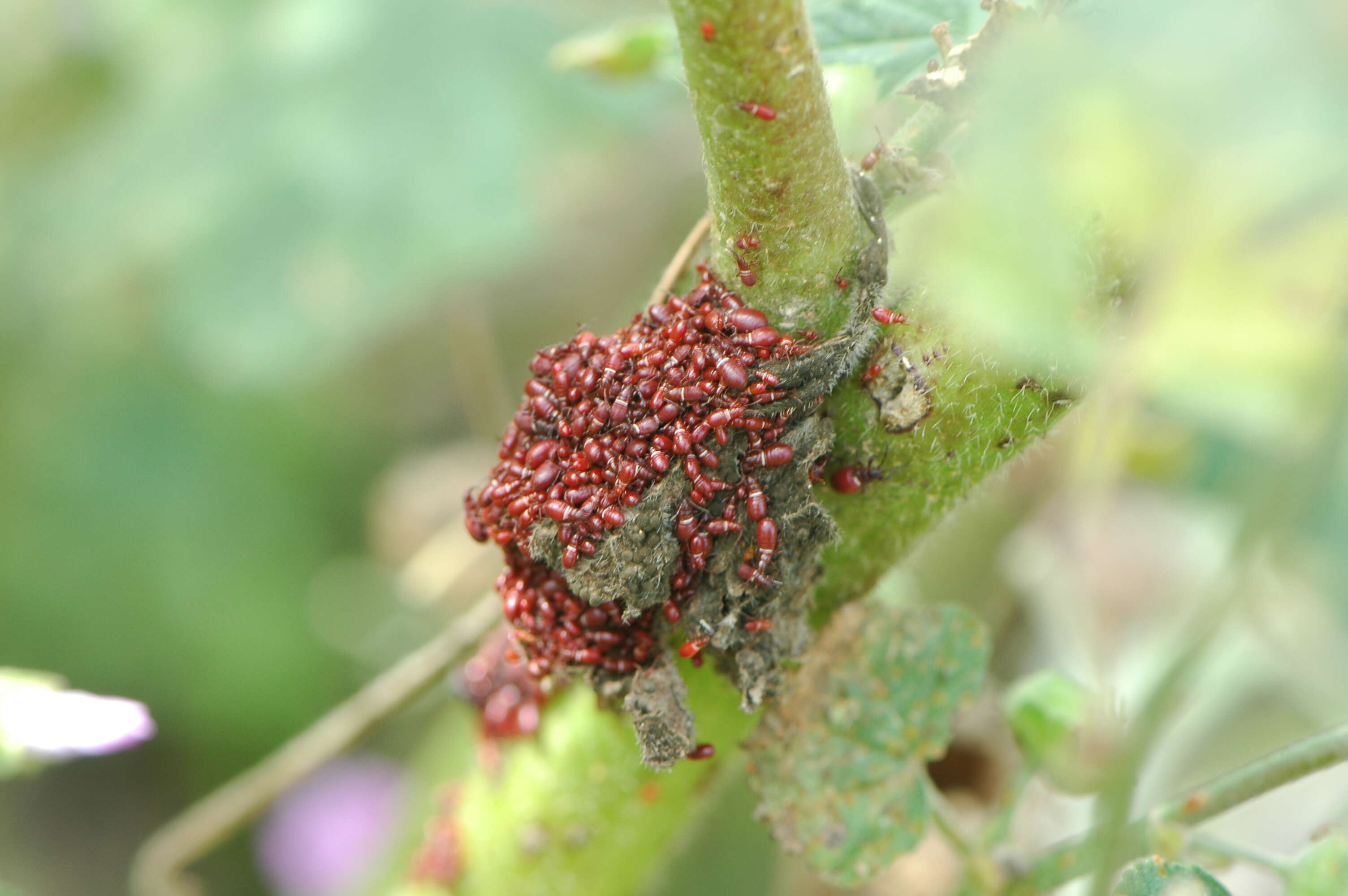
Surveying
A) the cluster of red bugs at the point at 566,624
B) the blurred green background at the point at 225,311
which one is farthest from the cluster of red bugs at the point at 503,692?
the blurred green background at the point at 225,311

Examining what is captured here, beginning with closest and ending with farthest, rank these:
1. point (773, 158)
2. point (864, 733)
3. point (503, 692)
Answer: point (773, 158) → point (864, 733) → point (503, 692)

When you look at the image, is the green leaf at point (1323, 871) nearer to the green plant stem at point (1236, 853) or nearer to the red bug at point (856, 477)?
the green plant stem at point (1236, 853)

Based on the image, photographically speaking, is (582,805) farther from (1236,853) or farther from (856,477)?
(1236,853)

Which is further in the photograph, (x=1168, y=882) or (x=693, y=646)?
(x=693, y=646)

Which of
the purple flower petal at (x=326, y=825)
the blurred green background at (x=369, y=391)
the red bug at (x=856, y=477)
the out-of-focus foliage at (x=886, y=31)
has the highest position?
the out-of-focus foliage at (x=886, y=31)

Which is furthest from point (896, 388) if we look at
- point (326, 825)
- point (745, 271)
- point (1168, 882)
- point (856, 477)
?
point (326, 825)

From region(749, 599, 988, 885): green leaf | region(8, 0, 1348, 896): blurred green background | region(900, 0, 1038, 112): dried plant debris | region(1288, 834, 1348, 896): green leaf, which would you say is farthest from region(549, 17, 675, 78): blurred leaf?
region(1288, 834, 1348, 896): green leaf
